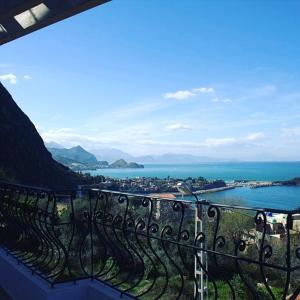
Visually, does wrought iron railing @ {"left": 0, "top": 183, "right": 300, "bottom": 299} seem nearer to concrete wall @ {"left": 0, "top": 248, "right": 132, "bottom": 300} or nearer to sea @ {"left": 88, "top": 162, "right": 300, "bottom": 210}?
concrete wall @ {"left": 0, "top": 248, "right": 132, "bottom": 300}

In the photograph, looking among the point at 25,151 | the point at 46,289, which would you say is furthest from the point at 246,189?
the point at 46,289

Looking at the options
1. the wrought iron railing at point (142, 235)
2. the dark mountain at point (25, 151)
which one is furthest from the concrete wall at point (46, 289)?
the dark mountain at point (25, 151)

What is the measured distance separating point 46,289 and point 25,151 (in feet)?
115

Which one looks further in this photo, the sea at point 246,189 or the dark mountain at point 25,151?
the dark mountain at point 25,151

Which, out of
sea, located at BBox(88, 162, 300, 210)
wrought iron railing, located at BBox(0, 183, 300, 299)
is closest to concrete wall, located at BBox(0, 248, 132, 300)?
wrought iron railing, located at BBox(0, 183, 300, 299)

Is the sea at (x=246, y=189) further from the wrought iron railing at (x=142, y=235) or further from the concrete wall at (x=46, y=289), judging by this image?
the concrete wall at (x=46, y=289)

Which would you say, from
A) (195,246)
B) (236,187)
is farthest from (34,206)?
(236,187)

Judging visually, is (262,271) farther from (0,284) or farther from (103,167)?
(103,167)

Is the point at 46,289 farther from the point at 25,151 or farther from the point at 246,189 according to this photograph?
the point at 246,189

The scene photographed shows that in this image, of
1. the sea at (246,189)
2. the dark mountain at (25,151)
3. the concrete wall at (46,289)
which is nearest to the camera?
the concrete wall at (46,289)

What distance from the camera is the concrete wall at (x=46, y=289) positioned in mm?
2688

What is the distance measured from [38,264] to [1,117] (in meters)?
34.8

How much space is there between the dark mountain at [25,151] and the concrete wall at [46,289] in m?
28.9

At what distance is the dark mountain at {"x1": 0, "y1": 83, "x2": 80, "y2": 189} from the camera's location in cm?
3288
